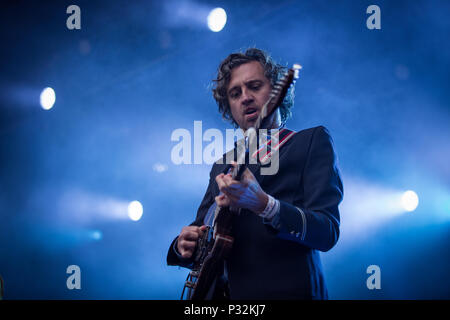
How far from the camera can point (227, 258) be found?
4.85ft

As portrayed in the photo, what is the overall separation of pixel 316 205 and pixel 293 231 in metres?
0.21

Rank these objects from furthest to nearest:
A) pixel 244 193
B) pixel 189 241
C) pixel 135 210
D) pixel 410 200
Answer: pixel 135 210 < pixel 410 200 < pixel 189 241 < pixel 244 193

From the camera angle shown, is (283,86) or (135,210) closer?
(283,86)

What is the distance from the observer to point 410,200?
3.86 metres

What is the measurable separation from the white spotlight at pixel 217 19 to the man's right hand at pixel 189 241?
339 centimetres

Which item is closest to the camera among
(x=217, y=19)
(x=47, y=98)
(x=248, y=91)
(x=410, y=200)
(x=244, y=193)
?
(x=244, y=193)

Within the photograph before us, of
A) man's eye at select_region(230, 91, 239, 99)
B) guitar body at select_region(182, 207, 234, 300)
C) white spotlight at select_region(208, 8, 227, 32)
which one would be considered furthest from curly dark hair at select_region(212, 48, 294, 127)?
white spotlight at select_region(208, 8, 227, 32)

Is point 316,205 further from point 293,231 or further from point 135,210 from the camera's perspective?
point 135,210

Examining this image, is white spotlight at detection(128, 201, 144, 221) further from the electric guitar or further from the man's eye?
the electric guitar

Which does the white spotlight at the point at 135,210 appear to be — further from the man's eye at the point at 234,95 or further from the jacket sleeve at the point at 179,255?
the man's eye at the point at 234,95

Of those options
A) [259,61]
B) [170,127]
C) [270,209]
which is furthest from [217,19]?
[270,209]

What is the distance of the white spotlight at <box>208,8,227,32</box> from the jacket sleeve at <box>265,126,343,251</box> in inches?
127

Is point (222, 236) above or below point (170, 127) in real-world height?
below

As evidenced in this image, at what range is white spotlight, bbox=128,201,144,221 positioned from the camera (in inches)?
165
